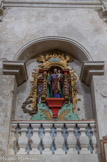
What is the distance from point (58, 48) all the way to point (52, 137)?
11.1 ft

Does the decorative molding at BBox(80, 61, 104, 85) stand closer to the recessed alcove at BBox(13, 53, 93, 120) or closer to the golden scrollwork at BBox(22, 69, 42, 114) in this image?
the recessed alcove at BBox(13, 53, 93, 120)

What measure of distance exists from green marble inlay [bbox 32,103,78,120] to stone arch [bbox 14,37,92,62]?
5.27 ft

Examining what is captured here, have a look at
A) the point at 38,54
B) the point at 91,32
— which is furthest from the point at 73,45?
the point at 38,54

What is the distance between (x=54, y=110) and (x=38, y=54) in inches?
85.2

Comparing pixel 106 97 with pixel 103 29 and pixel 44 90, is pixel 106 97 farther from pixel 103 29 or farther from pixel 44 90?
pixel 103 29

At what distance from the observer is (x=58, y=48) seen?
7.36m

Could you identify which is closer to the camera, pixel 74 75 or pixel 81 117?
pixel 81 117

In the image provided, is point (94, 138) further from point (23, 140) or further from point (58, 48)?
point (58, 48)

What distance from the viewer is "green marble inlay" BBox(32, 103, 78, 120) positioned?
6.15 m

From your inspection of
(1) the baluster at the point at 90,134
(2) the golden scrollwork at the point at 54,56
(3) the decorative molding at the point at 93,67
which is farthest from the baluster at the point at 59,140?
(2) the golden scrollwork at the point at 54,56

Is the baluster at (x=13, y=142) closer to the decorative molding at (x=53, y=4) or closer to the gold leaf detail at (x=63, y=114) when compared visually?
the gold leaf detail at (x=63, y=114)

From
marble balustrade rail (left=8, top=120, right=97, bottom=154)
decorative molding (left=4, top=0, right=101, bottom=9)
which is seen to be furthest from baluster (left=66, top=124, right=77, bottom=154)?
decorative molding (left=4, top=0, right=101, bottom=9)

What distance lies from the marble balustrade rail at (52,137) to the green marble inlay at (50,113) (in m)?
0.95

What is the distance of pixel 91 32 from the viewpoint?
23.0 feet
